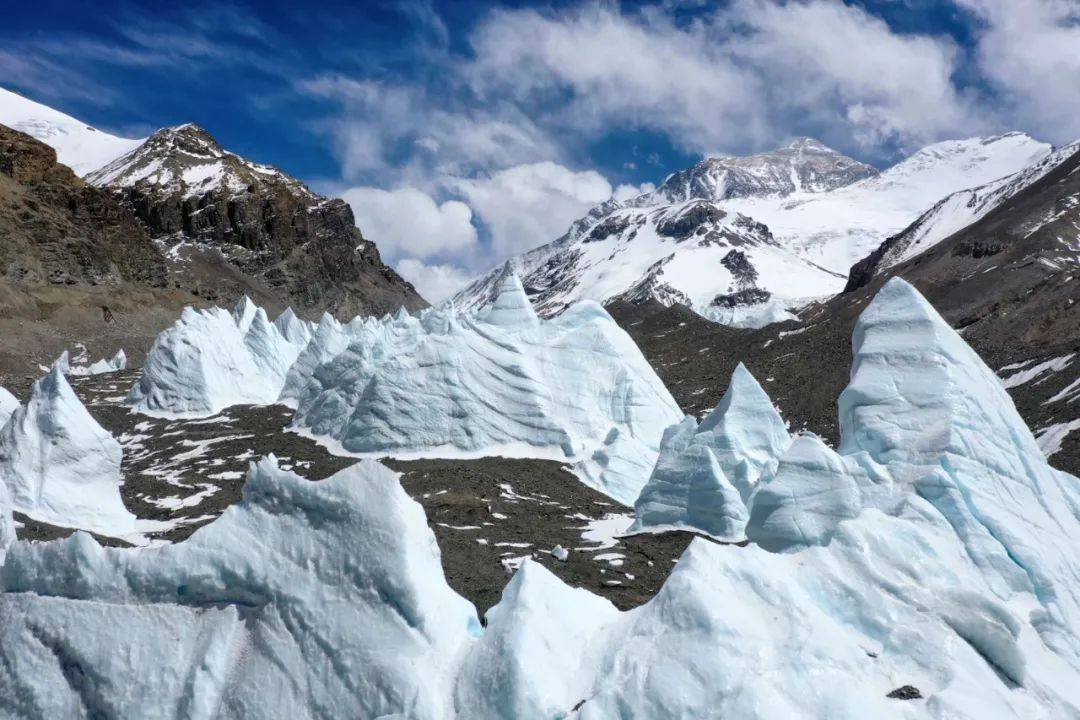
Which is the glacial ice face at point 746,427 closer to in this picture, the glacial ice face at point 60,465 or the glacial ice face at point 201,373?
the glacial ice face at point 60,465

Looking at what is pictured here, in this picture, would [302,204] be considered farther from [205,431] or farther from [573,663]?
[573,663]

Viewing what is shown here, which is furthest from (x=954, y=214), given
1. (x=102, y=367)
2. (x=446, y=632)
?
(x=446, y=632)

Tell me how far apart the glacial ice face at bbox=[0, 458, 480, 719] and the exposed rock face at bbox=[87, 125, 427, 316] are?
11707 cm

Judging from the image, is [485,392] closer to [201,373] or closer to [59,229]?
[201,373]

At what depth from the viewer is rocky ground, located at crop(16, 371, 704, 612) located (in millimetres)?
22109

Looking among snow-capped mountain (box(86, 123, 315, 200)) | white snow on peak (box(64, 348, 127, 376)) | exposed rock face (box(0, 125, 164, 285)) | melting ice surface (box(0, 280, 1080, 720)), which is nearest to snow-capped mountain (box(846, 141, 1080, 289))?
snow-capped mountain (box(86, 123, 315, 200))

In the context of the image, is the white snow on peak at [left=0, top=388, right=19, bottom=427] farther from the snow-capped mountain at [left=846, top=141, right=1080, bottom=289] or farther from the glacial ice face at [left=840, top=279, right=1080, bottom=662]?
the snow-capped mountain at [left=846, top=141, right=1080, bottom=289]

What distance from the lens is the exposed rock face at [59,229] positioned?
9244cm

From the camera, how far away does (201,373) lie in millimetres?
48344

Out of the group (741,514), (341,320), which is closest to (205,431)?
(741,514)

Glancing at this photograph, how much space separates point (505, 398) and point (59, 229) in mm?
83048

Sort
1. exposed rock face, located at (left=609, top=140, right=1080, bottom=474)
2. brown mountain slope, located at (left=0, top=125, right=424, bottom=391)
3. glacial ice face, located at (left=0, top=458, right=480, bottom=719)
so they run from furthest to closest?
1. brown mountain slope, located at (left=0, top=125, right=424, bottom=391)
2. exposed rock face, located at (left=609, top=140, right=1080, bottom=474)
3. glacial ice face, located at (left=0, top=458, right=480, bottom=719)

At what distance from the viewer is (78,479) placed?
27344mm

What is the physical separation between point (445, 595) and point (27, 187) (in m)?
113
